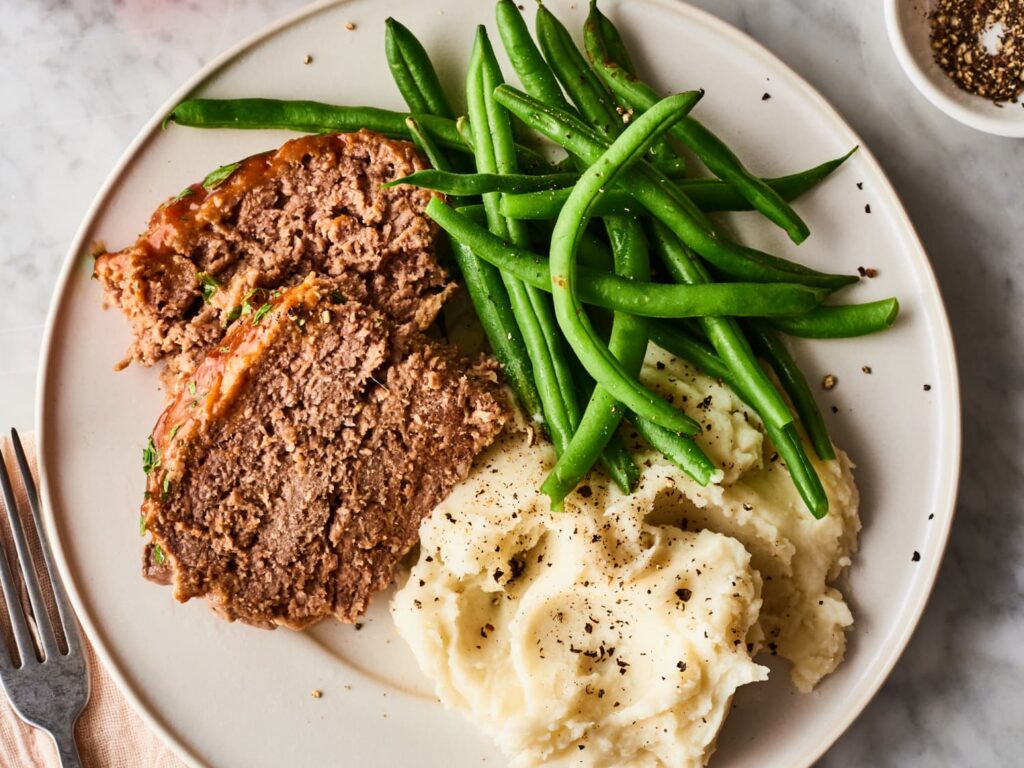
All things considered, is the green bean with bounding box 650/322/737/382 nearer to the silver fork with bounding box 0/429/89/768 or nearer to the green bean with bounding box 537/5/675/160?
the green bean with bounding box 537/5/675/160

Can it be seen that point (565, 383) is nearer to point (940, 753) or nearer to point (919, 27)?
point (919, 27)

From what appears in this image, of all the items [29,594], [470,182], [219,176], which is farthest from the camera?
[29,594]

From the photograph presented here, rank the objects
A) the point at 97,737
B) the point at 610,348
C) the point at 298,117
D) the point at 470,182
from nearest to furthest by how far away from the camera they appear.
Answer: the point at 470,182 → the point at 610,348 → the point at 298,117 → the point at 97,737

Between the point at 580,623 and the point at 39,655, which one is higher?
the point at 39,655

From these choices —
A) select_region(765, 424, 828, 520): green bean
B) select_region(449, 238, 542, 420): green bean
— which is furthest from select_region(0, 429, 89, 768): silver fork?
select_region(765, 424, 828, 520): green bean

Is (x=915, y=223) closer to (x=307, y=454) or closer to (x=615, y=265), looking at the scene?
(x=615, y=265)

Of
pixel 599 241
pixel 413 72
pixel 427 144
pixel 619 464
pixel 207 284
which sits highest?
pixel 413 72

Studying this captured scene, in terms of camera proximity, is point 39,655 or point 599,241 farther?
point 39,655

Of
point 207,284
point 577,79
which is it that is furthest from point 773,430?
point 207,284
